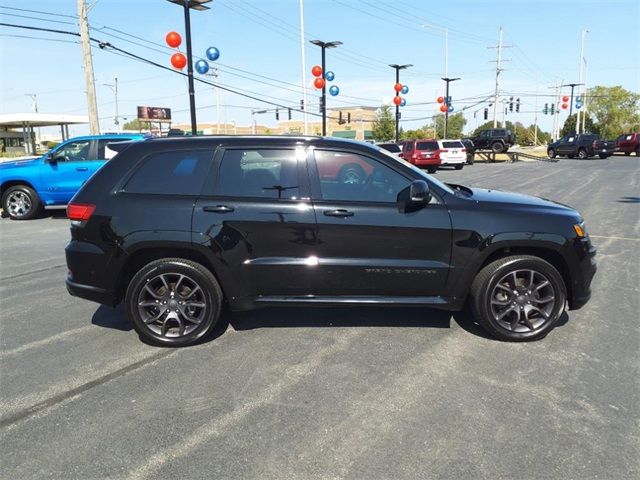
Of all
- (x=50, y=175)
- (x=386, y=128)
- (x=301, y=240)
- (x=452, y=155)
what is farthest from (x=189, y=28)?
(x=386, y=128)

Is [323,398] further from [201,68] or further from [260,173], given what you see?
[201,68]

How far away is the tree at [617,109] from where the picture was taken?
96375 millimetres

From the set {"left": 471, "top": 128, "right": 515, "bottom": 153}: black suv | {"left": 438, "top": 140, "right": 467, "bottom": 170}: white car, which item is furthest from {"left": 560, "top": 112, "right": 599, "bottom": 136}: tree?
{"left": 438, "top": 140, "right": 467, "bottom": 170}: white car

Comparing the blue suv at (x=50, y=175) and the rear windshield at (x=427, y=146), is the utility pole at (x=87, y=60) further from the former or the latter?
the rear windshield at (x=427, y=146)

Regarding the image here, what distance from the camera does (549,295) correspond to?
4.12 meters

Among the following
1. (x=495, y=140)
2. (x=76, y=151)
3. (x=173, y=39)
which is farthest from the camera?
(x=495, y=140)

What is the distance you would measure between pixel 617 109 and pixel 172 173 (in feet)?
371

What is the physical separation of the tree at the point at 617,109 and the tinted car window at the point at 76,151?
105 meters

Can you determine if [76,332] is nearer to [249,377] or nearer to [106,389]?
[106,389]

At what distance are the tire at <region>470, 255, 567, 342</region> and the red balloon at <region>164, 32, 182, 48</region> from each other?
12.7 meters

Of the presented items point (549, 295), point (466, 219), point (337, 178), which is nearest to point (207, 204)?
point (337, 178)

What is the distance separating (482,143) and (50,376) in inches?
1583

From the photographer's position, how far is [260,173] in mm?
4141

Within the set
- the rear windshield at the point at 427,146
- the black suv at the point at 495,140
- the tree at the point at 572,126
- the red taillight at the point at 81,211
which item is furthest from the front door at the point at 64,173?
the tree at the point at 572,126
